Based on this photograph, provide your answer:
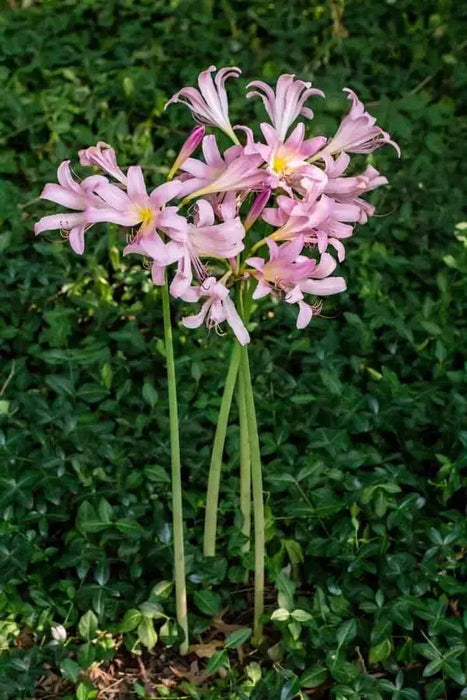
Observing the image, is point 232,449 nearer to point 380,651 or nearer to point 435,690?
point 380,651

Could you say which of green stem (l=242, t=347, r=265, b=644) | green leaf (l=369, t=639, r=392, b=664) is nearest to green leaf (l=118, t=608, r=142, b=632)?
green stem (l=242, t=347, r=265, b=644)

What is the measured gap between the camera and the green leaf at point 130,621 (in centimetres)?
220

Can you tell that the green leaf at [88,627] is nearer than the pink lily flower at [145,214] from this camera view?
No

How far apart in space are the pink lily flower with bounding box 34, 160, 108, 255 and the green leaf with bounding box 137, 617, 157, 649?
93cm

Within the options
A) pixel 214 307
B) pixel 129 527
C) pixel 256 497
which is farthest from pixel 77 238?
pixel 129 527

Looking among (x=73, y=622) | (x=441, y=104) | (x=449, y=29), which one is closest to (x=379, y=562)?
A: (x=73, y=622)

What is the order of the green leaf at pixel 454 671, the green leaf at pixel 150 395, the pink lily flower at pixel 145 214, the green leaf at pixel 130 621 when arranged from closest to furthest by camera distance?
the pink lily flower at pixel 145 214
the green leaf at pixel 454 671
the green leaf at pixel 130 621
the green leaf at pixel 150 395

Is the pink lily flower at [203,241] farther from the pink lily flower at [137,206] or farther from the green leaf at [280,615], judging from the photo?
the green leaf at [280,615]

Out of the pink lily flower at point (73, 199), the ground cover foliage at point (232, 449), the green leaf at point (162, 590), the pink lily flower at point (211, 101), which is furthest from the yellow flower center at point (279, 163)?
the green leaf at point (162, 590)

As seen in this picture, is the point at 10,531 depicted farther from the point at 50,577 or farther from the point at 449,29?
the point at 449,29

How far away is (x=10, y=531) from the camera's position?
91.4 inches

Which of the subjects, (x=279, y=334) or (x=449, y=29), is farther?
(x=449, y=29)

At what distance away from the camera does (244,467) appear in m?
2.23

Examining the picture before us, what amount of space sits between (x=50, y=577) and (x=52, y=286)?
3.52 ft
